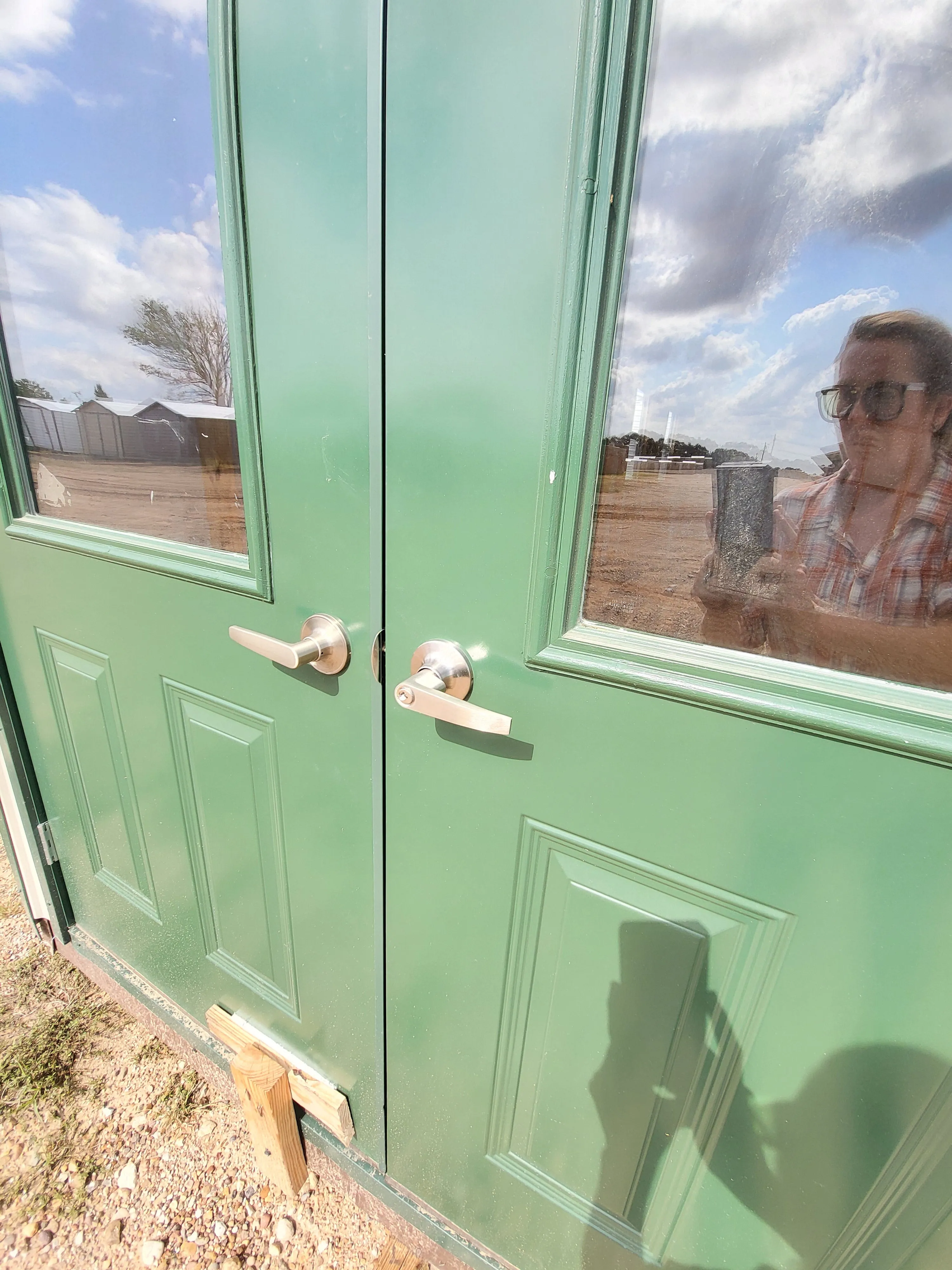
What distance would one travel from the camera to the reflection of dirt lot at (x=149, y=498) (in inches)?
38.7

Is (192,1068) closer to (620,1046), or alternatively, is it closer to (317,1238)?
(317,1238)

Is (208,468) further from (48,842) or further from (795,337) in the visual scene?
(48,842)

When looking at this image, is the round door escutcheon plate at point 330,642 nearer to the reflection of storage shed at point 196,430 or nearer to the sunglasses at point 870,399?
the reflection of storage shed at point 196,430

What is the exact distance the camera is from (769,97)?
20.7 inches

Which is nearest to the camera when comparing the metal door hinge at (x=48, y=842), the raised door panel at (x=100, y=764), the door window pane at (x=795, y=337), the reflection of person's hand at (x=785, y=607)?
the door window pane at (x=795, y=337)

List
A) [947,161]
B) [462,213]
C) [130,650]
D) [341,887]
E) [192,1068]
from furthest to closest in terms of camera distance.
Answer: [192,1068]
[130,650]
[341,887]
[462,213]
[947,161]

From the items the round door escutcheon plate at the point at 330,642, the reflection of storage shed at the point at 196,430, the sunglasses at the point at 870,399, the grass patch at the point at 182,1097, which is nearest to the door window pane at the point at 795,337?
the sunglasses at the point at 870,399

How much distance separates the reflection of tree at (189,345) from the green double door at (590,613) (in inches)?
3.1

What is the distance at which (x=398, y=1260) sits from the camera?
46.6 inches

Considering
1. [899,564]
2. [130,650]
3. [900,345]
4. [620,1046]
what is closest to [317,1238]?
[620,1046]

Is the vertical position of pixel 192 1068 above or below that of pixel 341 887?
below

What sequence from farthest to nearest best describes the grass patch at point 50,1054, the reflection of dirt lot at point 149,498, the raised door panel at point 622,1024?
1. the grass patch at point 50,1054
2. the reflection of dirt lot at point 149,498
3. the raised door panel at point 622,1024

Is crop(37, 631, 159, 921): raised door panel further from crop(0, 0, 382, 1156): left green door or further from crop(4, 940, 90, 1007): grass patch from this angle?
crop(4, 940, 90, 1007): grass patch

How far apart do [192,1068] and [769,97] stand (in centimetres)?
216
